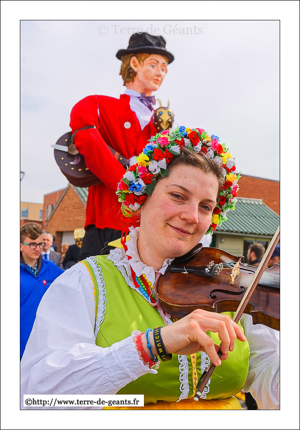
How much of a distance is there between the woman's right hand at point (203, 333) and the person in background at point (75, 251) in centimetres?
149

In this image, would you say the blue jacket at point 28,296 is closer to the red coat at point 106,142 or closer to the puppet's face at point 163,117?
the red coat at point 106,142

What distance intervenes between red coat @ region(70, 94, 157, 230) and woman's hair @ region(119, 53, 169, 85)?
0.12m

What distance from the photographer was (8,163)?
2.04m

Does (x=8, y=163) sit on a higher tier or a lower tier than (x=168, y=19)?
lower

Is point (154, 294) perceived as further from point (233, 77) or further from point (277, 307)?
point (233, 77)

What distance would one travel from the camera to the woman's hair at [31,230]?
92.0 inches

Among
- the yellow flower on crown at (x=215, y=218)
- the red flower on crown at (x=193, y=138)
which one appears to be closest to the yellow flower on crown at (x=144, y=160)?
the red flower on crown at (x=193, y=138)

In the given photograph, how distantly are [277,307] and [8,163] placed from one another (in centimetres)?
143

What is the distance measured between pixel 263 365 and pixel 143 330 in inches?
25.2

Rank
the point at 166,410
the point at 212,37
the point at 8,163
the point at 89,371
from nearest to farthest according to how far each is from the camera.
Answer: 1. the point at 89,371
2. the point at 166,410
3. the point at 8,163
4. the point at 212,37

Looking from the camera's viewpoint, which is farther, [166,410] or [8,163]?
[8,163]

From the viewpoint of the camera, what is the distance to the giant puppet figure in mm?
2354

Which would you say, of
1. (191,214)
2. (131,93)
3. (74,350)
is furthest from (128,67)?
(74,350)
